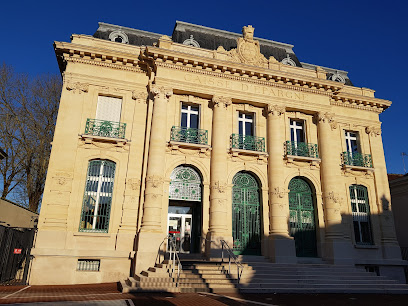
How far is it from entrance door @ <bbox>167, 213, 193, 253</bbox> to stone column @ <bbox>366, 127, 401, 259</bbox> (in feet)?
37.1

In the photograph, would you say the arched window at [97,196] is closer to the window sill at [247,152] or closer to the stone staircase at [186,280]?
the stone staircase at [186,280]

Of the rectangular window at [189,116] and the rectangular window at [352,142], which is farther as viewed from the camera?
the rectangular window at [352,142]

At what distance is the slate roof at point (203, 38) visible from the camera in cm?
1828

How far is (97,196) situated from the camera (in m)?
14.6

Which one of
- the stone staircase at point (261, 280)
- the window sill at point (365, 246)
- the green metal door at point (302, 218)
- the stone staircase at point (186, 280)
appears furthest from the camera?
the window sill at point (365, 246)

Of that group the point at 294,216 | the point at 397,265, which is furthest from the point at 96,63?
the point at 397,265

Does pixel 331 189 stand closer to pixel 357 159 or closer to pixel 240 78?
pixel 357 159

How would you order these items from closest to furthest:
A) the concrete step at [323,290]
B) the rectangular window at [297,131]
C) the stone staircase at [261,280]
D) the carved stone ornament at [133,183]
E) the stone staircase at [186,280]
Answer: the stone staircase at [186,280] → the stone staircase at [261,280] → the concrete step at [323,290] → the carved stone ornament at [133,183] → the rectangular window at [297,131]

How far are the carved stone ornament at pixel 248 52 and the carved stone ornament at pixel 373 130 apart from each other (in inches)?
312

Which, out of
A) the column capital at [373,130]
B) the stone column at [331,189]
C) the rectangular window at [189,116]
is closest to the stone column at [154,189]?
the rectangular window at [189,116]

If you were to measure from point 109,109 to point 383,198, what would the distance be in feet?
54.9

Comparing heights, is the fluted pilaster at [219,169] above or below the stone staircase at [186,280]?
above

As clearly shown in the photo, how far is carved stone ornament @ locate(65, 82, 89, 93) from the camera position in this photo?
15445 millimetres

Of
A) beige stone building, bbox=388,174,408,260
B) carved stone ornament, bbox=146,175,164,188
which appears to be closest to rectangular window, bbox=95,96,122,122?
carved stone ornament, bbox=146,175,164,188
